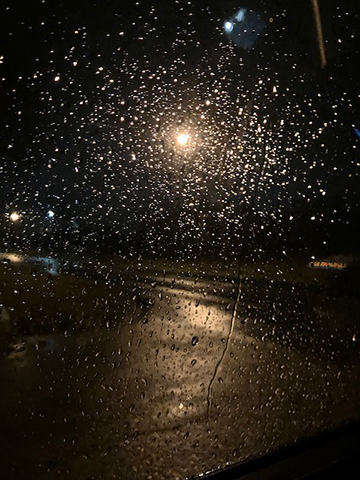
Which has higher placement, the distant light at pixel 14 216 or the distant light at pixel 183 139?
the distant light at pixel 183 139

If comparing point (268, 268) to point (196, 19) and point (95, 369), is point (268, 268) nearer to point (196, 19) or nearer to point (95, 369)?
point (95, 369)

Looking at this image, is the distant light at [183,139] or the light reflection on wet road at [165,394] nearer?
the light reflection on wet road at [165,394]

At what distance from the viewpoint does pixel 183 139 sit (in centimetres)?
382

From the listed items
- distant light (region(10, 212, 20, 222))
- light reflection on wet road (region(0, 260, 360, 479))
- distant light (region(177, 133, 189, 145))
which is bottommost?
light reflection on wet road (region(0, 260, 360, 479))

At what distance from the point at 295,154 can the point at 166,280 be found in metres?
1.83

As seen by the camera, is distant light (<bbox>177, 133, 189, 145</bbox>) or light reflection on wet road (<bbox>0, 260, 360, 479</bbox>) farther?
distant light (<bbox>177, 133, 189, 145</bbox>)

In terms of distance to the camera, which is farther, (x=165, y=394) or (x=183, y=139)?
(x=183, y=139)

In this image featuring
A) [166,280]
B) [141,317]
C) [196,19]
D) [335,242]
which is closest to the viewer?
[196,19]

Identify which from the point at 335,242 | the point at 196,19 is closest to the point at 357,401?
the point at 335,242

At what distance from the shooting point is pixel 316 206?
468 cm

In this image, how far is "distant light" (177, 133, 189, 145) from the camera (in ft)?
12.5

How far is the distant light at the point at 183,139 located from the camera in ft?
12.5

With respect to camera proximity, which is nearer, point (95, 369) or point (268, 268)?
point (95, 369)

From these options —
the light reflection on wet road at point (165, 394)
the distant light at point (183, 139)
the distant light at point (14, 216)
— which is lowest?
the light reflection on wet road at point (165, 394)
